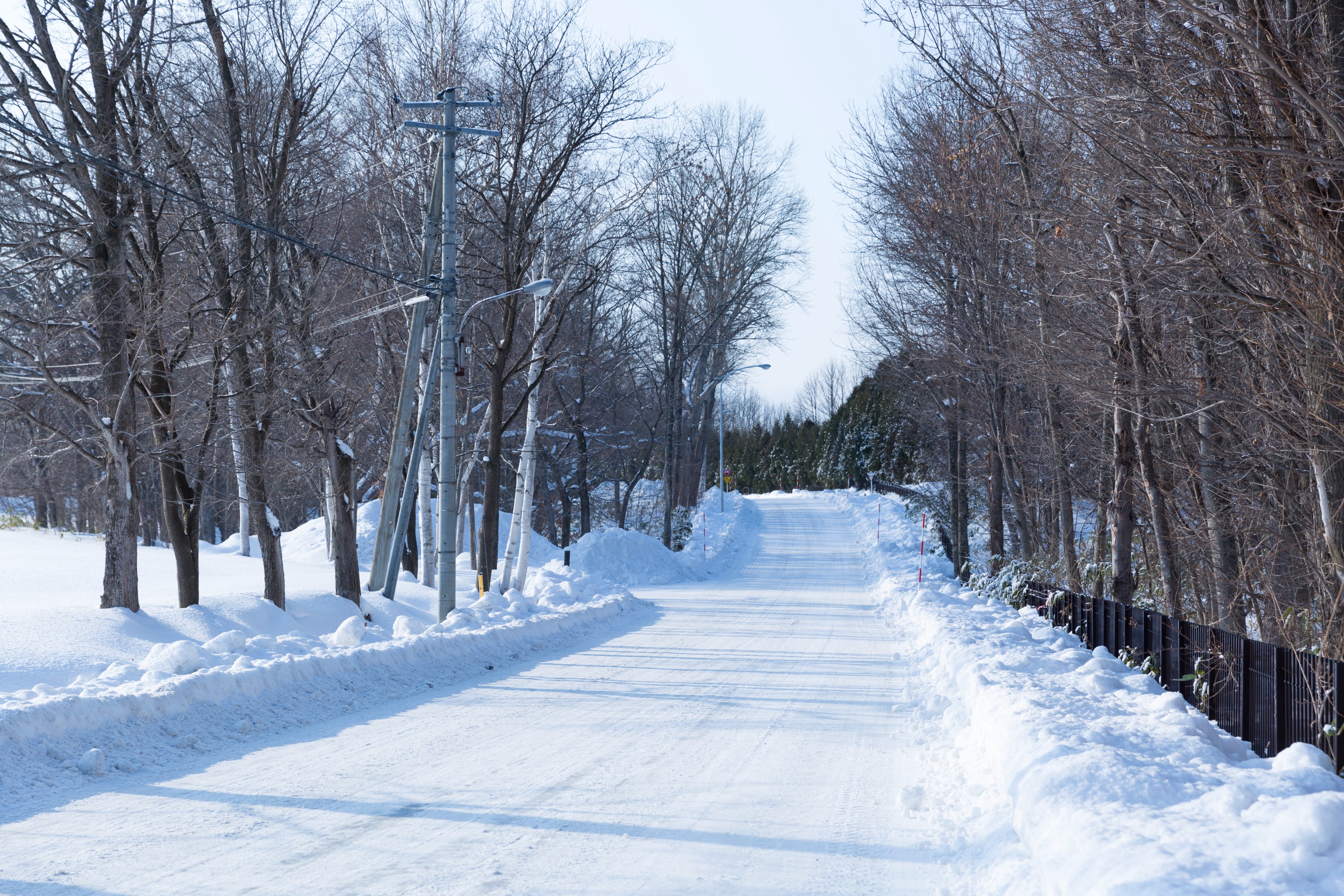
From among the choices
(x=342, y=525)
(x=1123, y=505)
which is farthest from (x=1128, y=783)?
(x=342, y=525)

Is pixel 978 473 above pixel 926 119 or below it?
below

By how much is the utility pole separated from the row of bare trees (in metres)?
7.37

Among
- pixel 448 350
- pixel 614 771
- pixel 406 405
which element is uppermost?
pixel 448 350

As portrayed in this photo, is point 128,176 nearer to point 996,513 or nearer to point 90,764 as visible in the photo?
point 90,764

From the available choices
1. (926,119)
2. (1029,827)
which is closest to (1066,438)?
(926,119)

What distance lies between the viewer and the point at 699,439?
5459 centimetres

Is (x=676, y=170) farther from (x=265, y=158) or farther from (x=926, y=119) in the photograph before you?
(x=265, y=158)

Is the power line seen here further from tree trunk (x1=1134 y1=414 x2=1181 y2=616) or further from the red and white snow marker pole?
the red and white snow marker pole

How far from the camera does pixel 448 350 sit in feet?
50.3

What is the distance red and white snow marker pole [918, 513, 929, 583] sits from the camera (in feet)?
78.1

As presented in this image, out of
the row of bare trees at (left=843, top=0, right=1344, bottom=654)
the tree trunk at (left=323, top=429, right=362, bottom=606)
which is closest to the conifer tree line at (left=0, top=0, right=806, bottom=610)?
the tree trunk at (left=323, top=429, right=362, bottom=606)

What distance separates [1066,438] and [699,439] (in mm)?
35908

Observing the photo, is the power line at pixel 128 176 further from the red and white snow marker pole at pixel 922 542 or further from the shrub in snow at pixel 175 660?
the red and white snow marker pole at pixel 922 542

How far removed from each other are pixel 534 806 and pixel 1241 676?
6.39 metres
